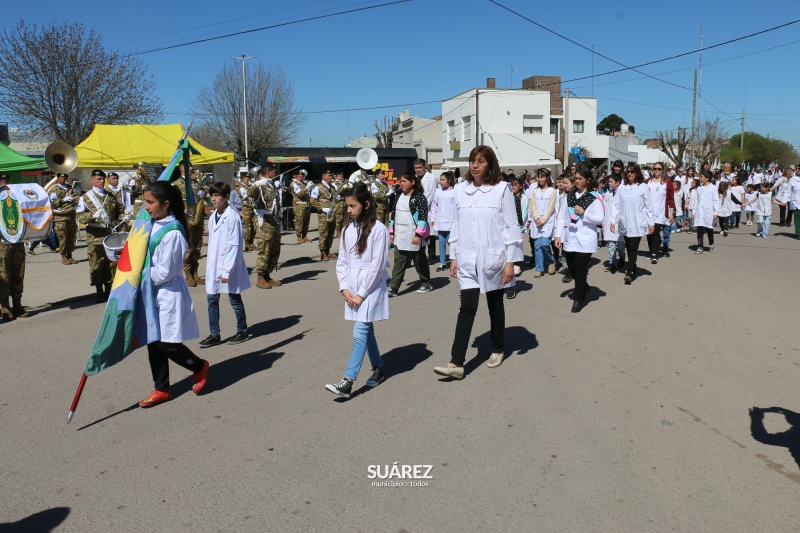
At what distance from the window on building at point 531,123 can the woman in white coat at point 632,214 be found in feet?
145

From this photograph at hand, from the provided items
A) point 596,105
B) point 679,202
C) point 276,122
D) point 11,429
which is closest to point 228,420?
point 11,429

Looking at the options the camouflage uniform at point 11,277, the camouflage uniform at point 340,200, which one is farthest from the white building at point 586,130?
the camouflage uniform at point 11,277

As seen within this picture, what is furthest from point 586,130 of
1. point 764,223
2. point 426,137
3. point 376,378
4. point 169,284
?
point 169,284

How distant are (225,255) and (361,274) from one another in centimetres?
216

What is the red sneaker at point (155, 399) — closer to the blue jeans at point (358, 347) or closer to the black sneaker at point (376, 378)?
the blue jeans at point (358, 347)

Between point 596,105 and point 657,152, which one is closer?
point 596,105

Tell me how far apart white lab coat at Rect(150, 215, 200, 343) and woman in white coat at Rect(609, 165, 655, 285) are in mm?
7358

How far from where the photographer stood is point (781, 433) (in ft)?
14.8

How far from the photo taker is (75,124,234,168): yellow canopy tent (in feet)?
67.5

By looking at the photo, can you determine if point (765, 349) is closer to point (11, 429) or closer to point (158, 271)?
point (158, 271)

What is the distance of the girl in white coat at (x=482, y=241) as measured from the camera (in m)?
5.52

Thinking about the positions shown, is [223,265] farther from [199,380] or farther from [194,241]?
[194,241]

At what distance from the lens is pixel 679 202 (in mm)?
19406

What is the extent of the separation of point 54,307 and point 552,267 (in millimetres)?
7890
